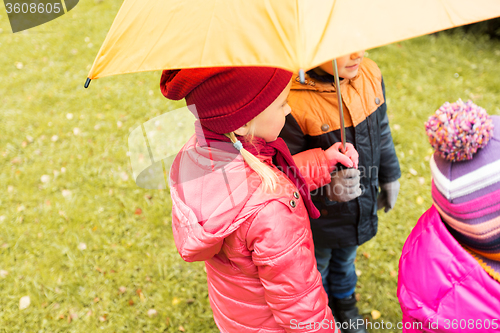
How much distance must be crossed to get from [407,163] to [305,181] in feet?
8.48

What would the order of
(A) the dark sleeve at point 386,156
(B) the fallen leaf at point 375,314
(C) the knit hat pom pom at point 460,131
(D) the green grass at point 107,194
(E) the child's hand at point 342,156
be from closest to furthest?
(C) the knit hat pom pom at point 460,131, (E) the child's hand at point 342,156, (A) the dark sleeve at point 386,156, (B) the fallen leaf at point 375,314, (D) the green grass at point 107,194

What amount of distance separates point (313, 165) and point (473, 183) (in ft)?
2.31

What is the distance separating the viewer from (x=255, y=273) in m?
1.67

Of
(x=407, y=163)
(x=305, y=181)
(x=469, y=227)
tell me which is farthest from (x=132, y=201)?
(x=469, y=227)

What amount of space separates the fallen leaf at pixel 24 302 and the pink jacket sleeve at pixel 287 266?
2466mm

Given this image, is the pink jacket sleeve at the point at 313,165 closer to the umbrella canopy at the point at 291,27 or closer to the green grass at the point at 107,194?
the umbrella canopy at the point at 291,27

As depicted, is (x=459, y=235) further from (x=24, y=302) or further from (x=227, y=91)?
(x=24, y=302)

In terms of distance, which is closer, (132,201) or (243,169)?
(243,169)

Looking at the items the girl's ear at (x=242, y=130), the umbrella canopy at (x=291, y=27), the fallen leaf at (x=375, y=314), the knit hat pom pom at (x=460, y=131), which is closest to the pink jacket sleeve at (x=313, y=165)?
the girl's ear at (x=242, y=130)

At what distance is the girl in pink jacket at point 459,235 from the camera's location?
53.6 inches

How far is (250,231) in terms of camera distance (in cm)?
148

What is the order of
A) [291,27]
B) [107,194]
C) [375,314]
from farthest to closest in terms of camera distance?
1. [107,194]
2. [375,314]
3. [291,27]

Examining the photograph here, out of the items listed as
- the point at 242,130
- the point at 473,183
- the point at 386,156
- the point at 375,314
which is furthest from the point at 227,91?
the point at 375,314

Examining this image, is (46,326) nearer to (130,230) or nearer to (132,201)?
(130,230)
